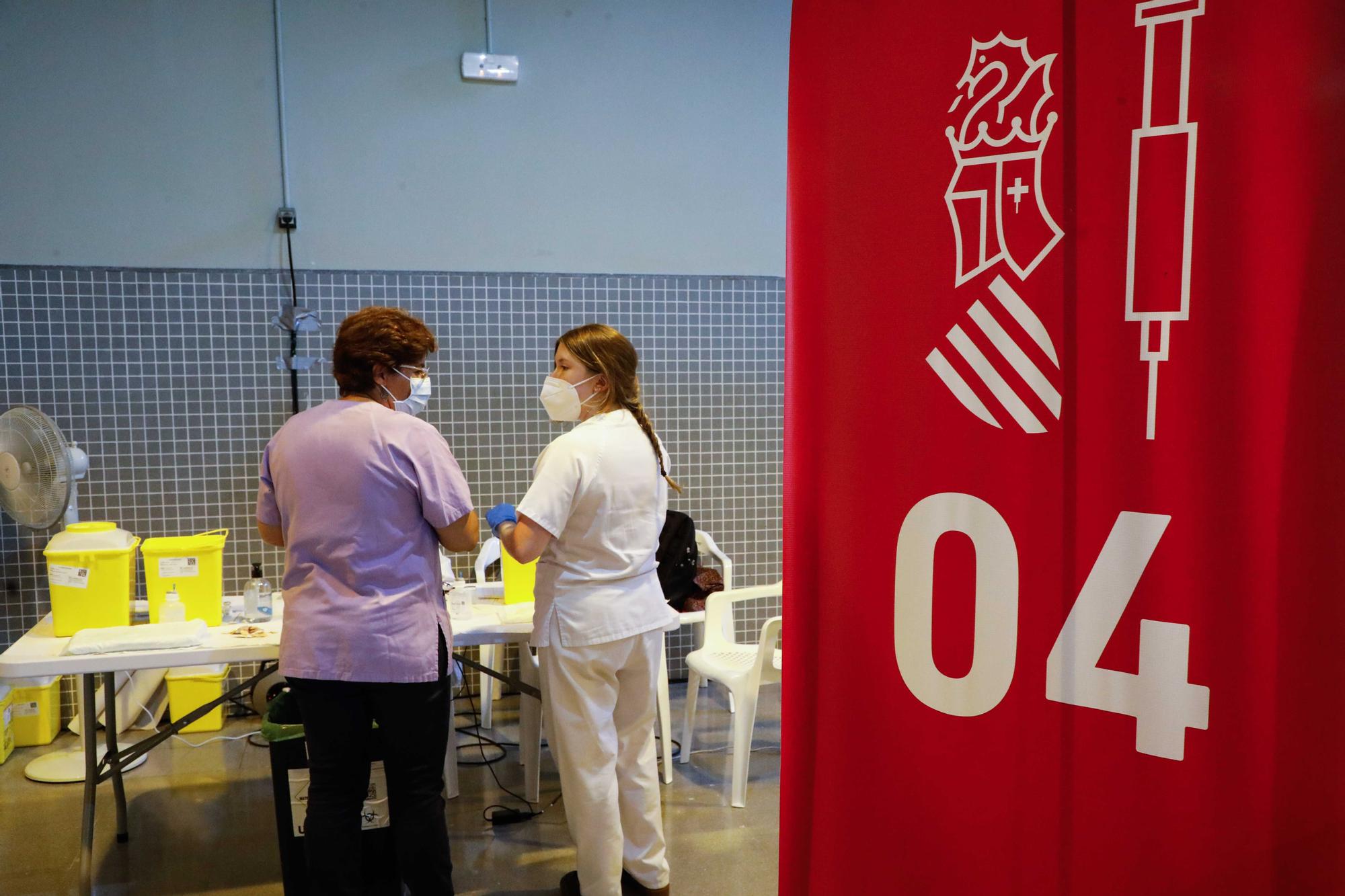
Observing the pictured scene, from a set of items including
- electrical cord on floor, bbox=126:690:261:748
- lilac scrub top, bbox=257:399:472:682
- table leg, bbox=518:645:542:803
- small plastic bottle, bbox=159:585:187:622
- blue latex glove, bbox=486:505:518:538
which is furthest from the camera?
electrical cord on floor, bbox=126:690:261:748

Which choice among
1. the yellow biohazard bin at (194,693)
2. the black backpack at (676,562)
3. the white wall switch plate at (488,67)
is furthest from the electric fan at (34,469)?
the white wall switch plate at (488,67)

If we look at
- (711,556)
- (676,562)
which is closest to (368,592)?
(676,562)

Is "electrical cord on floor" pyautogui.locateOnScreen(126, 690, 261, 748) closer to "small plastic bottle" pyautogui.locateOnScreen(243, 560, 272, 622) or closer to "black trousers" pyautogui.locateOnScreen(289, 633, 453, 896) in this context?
"small plastic bottle" pyautogui.locateOnScreen(243, 560, 272, 622)

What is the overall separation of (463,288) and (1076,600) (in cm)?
375

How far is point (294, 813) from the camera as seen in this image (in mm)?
2623

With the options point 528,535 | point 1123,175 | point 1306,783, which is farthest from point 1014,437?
point 528,535

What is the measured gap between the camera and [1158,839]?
98 centimetres

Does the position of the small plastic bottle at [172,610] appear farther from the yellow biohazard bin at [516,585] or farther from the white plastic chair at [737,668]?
the white plastic chair at [737,668]

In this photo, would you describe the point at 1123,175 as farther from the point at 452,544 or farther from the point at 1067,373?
the point at 452,544

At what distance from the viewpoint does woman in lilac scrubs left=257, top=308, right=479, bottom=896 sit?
89.0 inches

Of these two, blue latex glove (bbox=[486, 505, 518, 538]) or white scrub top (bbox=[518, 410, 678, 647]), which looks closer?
white scrub top (bbox=[518, 410, 678, 647])

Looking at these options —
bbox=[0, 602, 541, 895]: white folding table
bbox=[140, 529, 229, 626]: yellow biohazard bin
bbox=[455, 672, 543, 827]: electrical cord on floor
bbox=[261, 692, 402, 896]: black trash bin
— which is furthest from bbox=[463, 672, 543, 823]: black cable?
bbox=[140, 529, 229, 626]: yellow biohazard bin

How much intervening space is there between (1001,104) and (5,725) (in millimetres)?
4269

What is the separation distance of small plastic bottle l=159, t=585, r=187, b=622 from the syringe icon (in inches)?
115
